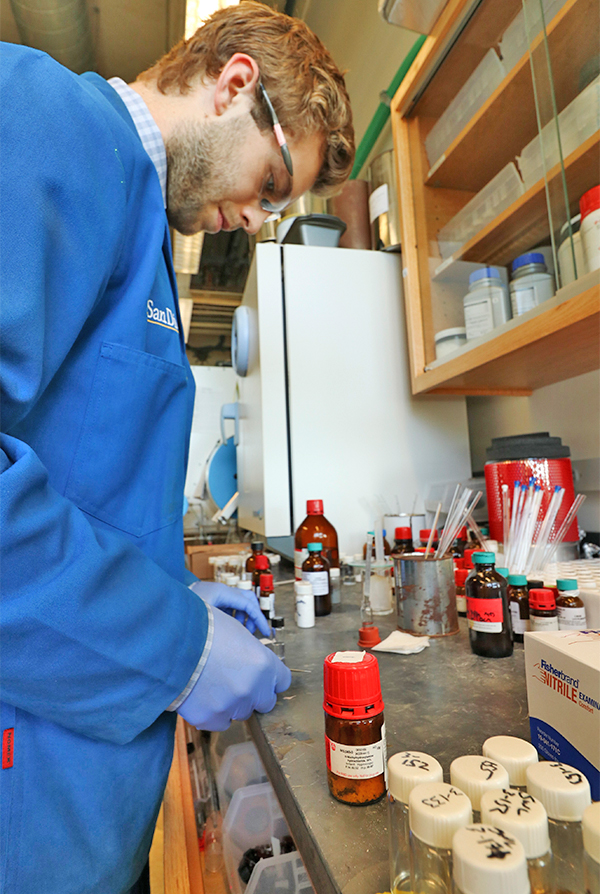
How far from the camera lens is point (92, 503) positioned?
0.62m

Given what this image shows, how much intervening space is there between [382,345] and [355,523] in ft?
2.32

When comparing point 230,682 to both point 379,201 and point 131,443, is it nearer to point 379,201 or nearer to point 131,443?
point 131,443

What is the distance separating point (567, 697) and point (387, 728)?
0.24 meters

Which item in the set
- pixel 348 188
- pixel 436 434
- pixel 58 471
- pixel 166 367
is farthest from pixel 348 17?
pixel 58 471

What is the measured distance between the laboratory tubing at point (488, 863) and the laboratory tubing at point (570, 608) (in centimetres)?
60

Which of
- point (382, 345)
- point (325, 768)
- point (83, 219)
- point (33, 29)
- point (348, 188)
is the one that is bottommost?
point (325, 768)

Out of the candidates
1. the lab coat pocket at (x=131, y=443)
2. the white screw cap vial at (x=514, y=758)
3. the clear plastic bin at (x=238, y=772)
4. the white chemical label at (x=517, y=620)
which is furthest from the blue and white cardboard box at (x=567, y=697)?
the clear plastic bin at (x=238, y=772)

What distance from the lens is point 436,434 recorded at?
192cm

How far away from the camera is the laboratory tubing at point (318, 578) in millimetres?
1198

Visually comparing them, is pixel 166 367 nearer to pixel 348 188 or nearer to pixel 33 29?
pixel 348 188

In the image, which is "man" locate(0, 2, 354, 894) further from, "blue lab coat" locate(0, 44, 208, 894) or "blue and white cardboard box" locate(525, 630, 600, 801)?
"blue and white cardboard box" locate(525, 630, 600, 801)

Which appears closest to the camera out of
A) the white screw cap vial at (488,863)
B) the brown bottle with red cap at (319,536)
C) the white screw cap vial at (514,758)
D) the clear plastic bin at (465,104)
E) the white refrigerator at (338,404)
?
the white screw cap vial at (488,863)

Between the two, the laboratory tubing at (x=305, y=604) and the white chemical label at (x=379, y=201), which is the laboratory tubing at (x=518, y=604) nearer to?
the laboratory tubing at (x=305, y=604)

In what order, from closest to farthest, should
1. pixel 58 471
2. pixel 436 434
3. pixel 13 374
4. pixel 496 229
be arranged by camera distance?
pixel 13 374
pixel 58 471
pixel 496 229
pixel 436 434
